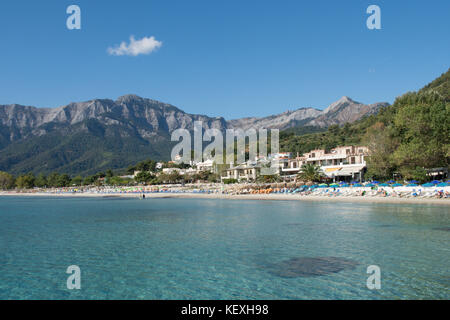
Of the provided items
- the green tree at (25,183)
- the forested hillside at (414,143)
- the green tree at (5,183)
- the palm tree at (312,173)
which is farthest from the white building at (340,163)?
the green tree at (5,183)

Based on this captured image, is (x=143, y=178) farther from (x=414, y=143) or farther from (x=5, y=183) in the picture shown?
(x=414, y=143)

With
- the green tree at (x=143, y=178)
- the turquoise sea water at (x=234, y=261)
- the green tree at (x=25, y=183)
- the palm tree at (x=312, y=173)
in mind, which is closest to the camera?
the turquoise sea water at (x=234, y=261)

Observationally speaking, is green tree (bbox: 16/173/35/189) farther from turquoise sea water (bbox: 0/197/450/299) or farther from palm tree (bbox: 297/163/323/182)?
turquoise sea water (bbox: 0/197/450/299)

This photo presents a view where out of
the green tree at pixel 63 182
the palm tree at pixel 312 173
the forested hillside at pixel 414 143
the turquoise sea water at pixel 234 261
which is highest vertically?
the forested hillside at pixel 414 143

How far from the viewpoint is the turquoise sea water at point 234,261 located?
9070mm

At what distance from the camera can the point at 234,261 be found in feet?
39.9

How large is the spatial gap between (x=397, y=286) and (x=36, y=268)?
10975 millimetres

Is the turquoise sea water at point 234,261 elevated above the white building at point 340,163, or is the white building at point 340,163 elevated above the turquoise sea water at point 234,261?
the white building at point 340,163

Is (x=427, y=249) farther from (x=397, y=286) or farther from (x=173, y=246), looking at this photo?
(x=173, y=246)

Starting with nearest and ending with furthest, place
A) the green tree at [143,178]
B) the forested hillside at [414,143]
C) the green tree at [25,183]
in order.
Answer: the forested hillside at [414,143]
the green tree at [143,178]
the green tree at [25,183]

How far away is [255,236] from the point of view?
17.3 meters

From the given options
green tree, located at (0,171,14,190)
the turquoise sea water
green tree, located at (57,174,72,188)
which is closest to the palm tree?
the turquoise sea water

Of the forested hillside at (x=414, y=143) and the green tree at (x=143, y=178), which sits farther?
the green tree at (x=143, y=178)

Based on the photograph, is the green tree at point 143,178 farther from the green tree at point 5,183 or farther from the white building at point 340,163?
the green tree at point 5,183
